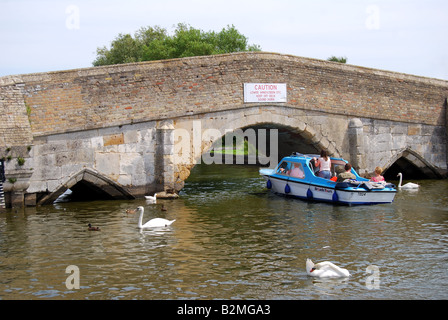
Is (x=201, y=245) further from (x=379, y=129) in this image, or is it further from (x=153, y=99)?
(x=379, y=129)

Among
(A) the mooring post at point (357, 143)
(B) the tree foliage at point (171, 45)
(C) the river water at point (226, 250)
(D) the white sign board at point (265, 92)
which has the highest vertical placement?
(B) the tree foliage at point (171, 45)

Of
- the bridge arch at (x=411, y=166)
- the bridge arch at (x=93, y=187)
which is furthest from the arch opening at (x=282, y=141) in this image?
the bridge arch at (x=411, y=166)

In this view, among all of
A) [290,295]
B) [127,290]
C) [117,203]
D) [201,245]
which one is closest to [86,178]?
[117,203]

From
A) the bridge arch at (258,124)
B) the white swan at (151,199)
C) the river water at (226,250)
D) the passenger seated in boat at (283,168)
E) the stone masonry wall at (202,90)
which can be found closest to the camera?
the river water at (226,250)

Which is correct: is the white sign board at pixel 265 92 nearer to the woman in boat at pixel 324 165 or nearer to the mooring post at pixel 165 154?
the mooring post at pixel 165 154

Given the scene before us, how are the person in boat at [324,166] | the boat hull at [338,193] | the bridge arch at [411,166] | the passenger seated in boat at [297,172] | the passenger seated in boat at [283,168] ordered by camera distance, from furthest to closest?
1. the bridge arch at [411,166]
2. the passenger seated in boat at [283,168]
3. the passenger seated in boat at [297,172]
4. the person in boat at [324,166]
5. the boat hull at [338,193]

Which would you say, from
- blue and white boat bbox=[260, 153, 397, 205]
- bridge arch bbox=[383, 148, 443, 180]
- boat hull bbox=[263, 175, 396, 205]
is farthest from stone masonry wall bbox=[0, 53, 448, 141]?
boat hull bbox=[263, 175, 396, 205]

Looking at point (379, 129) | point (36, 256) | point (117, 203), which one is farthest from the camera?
point (379, 129)

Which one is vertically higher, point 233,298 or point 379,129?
point 379,129

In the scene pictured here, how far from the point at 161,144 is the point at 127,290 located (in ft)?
31.8

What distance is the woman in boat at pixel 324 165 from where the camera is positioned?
56.1 ft

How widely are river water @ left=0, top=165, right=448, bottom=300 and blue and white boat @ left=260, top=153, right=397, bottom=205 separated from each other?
396 millimetres

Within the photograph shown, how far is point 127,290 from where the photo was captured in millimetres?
8469

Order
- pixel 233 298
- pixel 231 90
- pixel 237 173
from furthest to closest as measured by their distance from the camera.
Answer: pixel 237 173
pixel 231 90
pixel 233 298
